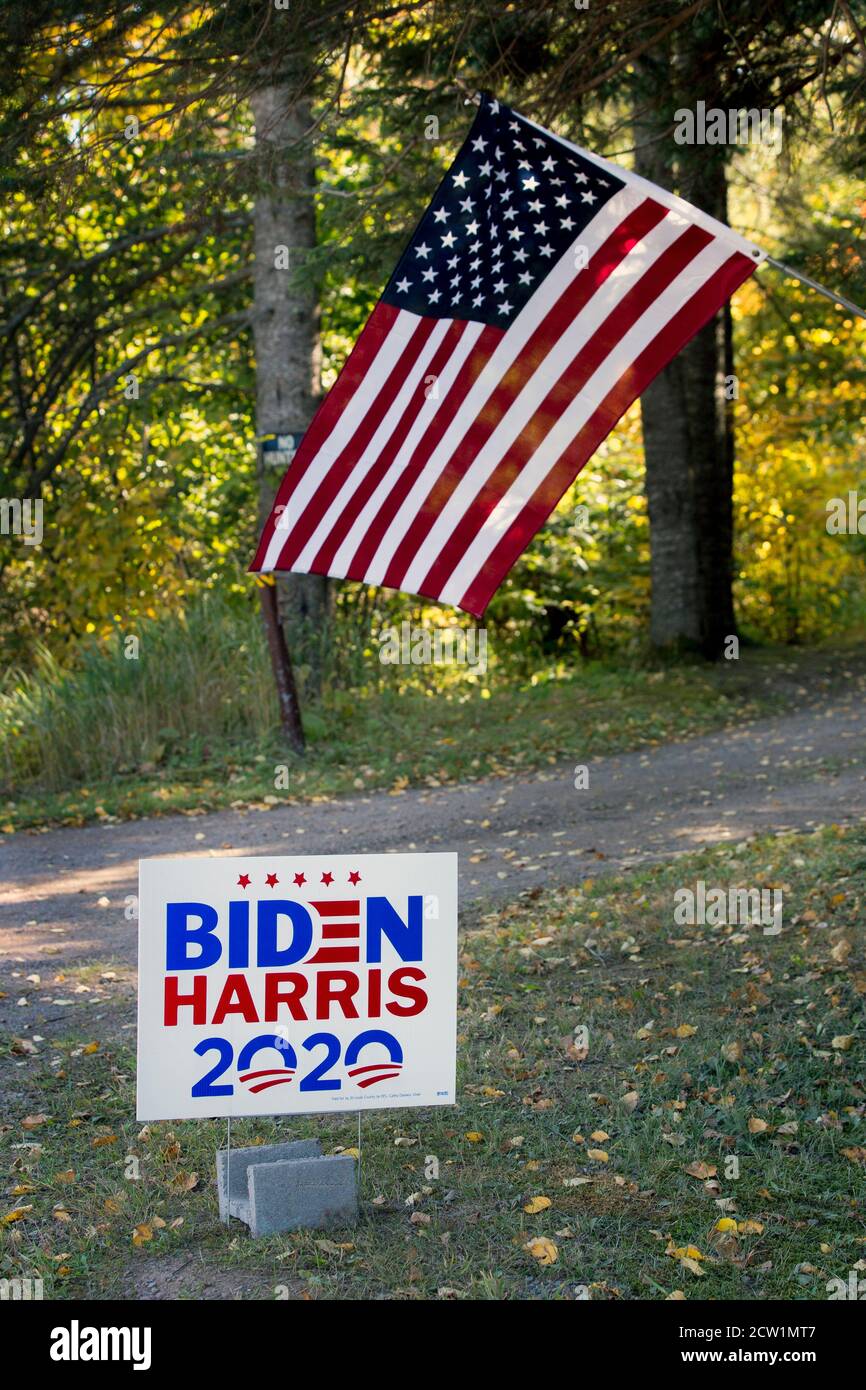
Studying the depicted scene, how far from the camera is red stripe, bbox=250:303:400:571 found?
527 cm

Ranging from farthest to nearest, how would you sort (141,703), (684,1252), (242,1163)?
(141,703)
(242,1163)
(684,1252)

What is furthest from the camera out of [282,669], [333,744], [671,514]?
[671,514]

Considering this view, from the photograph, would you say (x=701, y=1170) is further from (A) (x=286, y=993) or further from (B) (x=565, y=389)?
(B) (x=565, y=389)

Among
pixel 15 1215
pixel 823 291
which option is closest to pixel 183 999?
pixel 15 1215

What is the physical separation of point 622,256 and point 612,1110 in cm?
302

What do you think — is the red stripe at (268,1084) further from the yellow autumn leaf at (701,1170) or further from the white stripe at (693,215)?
the white stripe at (693,215)

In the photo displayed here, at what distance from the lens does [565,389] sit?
16.7 ft

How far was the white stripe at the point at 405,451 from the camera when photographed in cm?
518

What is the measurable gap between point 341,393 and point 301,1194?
9.24ft

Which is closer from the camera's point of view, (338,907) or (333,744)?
(338,907)

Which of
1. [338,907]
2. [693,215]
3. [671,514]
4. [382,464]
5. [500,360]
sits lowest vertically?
[338,907]

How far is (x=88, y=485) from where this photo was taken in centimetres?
1441

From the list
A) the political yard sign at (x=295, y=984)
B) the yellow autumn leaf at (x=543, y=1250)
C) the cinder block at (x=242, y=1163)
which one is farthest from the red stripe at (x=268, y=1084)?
the yellow autumn leaf at (x=543, y=1250)

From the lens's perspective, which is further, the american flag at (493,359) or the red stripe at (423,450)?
the red stripe at (423,450)
